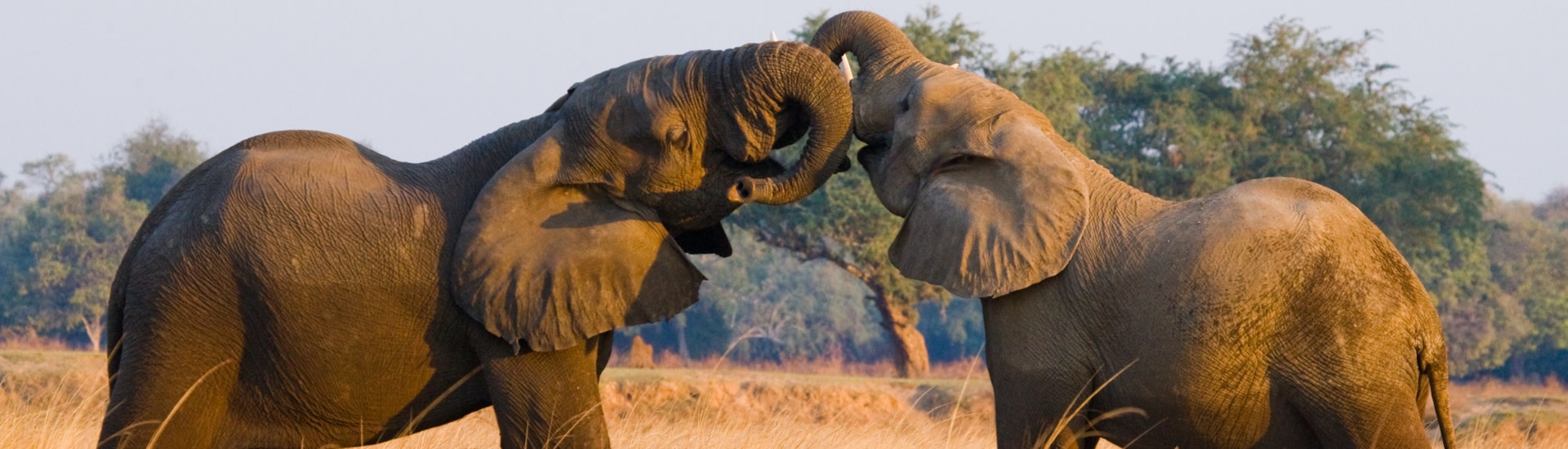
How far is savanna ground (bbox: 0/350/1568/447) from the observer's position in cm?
858

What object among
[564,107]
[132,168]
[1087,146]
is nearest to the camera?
[564,107]

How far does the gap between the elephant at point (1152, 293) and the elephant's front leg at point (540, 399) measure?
122 cm

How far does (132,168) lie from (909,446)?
1939 inches

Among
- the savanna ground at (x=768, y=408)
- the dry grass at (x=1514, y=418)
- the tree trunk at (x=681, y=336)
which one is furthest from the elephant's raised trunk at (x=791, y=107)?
the tree trunk at (x=681, y=336)

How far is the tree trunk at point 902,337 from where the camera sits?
2923cm

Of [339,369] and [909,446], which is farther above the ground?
[339,369]

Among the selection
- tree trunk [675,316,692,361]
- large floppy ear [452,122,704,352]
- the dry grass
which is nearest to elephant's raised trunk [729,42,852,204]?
large floppy ear [452,122,704,352]

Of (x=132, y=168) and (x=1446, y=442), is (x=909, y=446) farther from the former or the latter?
(x=132, y=168)

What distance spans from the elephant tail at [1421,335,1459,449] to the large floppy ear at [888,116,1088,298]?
1.15 m

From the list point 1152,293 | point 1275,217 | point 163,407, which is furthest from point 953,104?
point 163,407

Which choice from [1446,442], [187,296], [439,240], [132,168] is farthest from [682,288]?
[132,168]

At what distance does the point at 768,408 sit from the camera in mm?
19672

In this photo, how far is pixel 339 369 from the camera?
559 centimetres

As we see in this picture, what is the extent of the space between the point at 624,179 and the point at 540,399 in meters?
0.79
